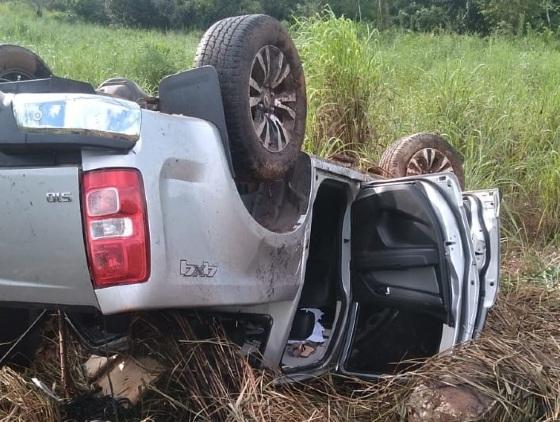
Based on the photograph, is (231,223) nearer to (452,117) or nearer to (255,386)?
(255,386)

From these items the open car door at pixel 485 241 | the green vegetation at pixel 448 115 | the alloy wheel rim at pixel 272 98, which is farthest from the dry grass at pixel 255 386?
the green vegetation at pixel 448 115

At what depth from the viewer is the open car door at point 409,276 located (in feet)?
9.55

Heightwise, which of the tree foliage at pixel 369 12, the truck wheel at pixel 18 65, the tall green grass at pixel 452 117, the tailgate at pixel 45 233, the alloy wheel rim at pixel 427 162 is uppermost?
the truck wheel at pixel 18 65

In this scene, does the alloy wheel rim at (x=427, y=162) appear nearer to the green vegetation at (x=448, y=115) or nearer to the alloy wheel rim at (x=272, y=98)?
the green vegetation at (x=448, y=115)

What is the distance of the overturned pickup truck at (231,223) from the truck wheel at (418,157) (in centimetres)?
103

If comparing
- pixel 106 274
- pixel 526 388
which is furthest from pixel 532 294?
pixel 106 274

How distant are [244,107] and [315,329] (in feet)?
3.64

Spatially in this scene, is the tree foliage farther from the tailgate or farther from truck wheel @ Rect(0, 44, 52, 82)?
the tailgate

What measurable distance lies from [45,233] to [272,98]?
43.2 inches

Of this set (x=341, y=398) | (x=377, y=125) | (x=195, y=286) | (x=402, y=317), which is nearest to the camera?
(x=195, y=286)

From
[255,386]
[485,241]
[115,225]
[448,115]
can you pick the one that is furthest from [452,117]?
[115,225]

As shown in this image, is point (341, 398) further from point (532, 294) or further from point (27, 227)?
point (532, 294)

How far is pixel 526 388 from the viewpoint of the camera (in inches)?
102

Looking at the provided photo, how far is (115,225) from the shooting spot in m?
2.02
